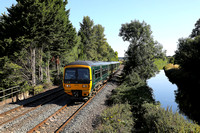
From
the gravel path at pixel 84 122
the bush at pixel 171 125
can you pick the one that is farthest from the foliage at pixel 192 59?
the gravel path at pixel 84 122

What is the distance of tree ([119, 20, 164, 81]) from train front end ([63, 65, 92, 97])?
12.8 metres

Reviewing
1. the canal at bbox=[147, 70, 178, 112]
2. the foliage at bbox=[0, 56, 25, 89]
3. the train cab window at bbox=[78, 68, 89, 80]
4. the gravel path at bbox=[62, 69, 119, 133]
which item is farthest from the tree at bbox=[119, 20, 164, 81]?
the foliage at bbox=[0, 56, 25, 89]

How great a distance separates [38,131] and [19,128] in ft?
3.59

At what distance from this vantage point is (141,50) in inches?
840

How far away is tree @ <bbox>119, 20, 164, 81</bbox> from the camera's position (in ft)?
69.2

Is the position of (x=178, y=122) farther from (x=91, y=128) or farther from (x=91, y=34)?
(x=91, y=34)

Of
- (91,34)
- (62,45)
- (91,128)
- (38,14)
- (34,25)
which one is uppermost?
(91,34)

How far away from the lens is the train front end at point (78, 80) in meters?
10.1

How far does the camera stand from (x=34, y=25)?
537 inches

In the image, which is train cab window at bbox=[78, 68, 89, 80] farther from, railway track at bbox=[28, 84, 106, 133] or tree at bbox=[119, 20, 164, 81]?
tree at bbox=[119, 20, 164, 81]

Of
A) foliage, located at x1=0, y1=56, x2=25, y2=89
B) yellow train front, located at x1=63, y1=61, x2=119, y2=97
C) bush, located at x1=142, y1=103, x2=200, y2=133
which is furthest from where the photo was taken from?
foliage, located at x1=0, y1=56, x2=25, y2=89

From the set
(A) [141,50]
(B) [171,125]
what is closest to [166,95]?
(A) [141,50]

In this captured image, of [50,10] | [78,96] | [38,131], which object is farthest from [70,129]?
[50,10]

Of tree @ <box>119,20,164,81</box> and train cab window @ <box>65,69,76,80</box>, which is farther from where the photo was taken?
tree @ <box>119,20,164,81</box>
